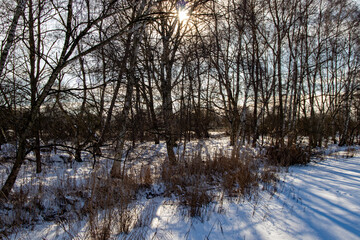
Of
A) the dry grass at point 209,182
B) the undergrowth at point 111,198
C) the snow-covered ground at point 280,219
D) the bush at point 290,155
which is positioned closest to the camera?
the snow-covered ground at point 280,219

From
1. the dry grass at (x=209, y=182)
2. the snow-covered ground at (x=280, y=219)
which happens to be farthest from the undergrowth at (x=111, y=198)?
the snow-covered ground at (x=280, y=219)

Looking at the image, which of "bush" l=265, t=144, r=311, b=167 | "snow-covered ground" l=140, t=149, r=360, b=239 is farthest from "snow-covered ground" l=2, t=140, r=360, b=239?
"bush" l=265, t=144, r=311, b=167

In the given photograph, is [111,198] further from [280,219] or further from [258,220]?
[280,219]

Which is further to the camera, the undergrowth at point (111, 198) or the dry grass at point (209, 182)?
the dry grass at point (209, 182)

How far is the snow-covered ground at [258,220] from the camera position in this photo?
214 cm

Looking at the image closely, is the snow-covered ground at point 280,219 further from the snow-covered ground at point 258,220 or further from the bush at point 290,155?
the bush at point 290,155

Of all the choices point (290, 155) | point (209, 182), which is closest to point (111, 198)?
point (209, 182)

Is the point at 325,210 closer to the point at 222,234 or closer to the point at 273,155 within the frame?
the point at 222,234

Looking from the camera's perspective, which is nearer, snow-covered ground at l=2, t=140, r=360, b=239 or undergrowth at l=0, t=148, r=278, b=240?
snow-covered ground at l=2, t=140, r=360, b=239

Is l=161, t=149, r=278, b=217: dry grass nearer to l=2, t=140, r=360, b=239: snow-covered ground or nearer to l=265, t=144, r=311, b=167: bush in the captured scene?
l=2, t=140, r=360, b=239: snow-covered ground

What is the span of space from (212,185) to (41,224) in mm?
3039

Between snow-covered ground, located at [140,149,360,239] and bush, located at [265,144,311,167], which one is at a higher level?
bush, located at [265,144,311,167]

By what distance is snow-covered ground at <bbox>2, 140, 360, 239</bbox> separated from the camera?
2139 millimetres

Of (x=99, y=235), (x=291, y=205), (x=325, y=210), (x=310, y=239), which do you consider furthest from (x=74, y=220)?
(x=325, y=210)
